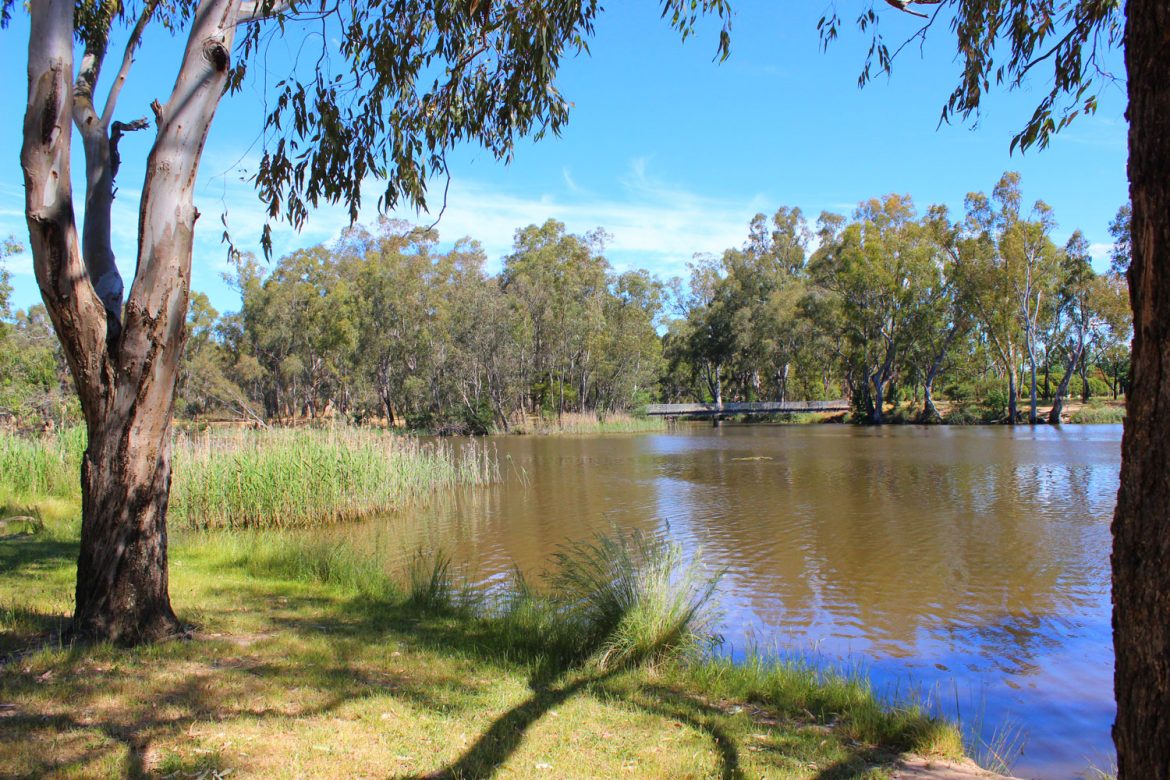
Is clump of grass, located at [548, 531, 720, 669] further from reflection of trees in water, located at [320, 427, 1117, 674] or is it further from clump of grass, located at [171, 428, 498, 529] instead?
clump of grass, located at [171, 428, 498, 529]

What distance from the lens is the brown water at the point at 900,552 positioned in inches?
229

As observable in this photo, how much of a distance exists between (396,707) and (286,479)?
1000 cm

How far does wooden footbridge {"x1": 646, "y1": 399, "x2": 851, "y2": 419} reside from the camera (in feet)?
180

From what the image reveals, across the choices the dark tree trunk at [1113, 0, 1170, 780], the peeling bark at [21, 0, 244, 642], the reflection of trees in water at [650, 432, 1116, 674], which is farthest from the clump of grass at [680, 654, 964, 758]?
the peeling bark at [21, 0, 244, 642]

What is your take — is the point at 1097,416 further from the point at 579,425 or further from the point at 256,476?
the point at 256,476

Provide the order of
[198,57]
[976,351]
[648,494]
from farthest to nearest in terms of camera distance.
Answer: [976,351] → [648,494] → [198,57]

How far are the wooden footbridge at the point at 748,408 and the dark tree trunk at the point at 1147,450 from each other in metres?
52.5

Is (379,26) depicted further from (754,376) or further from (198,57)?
(754,376)

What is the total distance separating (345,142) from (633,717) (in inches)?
187

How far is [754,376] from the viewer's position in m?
65.1

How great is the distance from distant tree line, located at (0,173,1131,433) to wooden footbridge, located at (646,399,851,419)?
2.52 m

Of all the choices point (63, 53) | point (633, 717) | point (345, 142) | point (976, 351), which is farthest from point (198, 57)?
point (976, 351)

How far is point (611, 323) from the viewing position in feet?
167

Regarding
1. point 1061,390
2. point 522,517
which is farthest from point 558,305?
point 522,517
